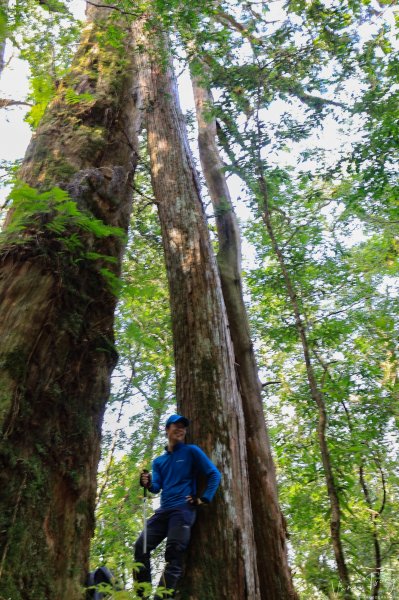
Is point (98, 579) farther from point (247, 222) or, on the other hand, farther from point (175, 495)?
point (247, 222)

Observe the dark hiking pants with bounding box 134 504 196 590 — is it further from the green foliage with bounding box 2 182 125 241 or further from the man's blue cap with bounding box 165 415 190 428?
the green foliage with bounding box 2 182 125 241

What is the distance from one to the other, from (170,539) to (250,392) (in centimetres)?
279

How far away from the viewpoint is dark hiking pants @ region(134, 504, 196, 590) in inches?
159

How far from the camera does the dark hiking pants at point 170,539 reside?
4.03m

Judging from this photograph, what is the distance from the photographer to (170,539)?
13.6 ft

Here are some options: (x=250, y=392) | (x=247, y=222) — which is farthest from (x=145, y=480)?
(x=247, y=222)

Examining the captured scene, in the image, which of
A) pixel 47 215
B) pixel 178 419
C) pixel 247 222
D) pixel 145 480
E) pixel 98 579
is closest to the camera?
pixel 98 579

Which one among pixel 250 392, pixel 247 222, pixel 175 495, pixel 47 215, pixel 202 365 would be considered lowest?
pixel 175 495

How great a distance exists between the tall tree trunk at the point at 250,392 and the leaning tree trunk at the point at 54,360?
2.51m

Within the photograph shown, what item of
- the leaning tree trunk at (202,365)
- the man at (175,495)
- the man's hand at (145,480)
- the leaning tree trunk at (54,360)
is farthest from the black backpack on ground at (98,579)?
the man's hand at (145,480)

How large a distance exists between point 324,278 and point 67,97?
21.2 ft

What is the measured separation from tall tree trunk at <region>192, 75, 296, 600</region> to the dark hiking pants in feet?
4.89

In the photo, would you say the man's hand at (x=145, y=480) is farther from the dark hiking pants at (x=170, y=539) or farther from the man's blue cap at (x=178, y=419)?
the man's blue cap at (x=178, y=419)

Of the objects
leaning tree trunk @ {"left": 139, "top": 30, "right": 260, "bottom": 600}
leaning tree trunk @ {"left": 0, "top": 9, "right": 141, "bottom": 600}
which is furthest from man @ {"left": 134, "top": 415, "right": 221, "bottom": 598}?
leaning tree trunk @ {"left": 0, "top": 9, "right": 141, "bottom": 600}
